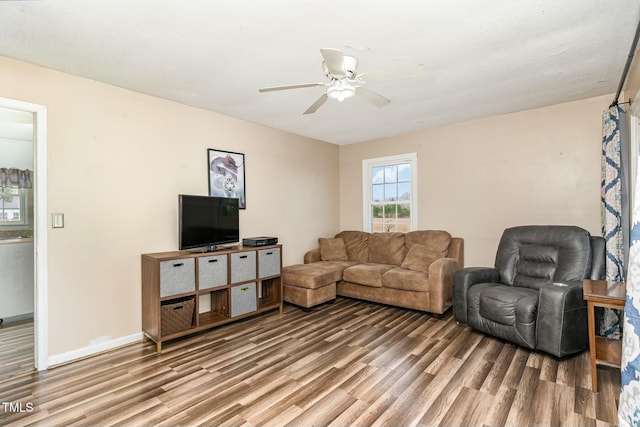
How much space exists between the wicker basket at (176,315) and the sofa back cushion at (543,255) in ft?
11.1

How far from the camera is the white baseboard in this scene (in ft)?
8.83

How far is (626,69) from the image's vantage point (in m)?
2.67

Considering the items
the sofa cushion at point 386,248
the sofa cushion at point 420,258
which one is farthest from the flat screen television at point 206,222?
the sofa cushion at point 420,258

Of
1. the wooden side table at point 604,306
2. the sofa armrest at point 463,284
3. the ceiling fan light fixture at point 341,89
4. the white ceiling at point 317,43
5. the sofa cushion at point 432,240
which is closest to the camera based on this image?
the white ceiling at point 317,43

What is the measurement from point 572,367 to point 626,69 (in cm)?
251

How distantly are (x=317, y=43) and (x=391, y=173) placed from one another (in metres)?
3.27

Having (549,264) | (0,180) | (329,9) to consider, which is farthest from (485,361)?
(0,180)

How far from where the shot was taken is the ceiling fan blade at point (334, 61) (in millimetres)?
1793

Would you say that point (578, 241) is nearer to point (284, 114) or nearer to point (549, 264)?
point (549, 264)

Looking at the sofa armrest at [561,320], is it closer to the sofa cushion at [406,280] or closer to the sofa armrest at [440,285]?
the sofa armrest at [440,285]

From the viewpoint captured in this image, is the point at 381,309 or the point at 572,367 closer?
the point at 572,367

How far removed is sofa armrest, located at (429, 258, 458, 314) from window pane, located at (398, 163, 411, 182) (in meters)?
1.66

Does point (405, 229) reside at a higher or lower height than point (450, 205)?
lower

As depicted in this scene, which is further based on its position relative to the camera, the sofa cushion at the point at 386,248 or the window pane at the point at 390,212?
the window pane at the point at 390,212
